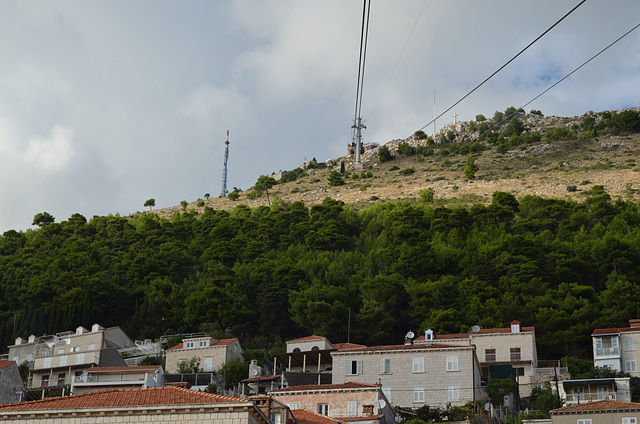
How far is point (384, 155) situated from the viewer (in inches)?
7505

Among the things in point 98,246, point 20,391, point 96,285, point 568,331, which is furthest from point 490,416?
point 98,246

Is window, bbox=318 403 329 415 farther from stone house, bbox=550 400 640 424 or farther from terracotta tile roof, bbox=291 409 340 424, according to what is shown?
stone house, bbox=550 400 640 424

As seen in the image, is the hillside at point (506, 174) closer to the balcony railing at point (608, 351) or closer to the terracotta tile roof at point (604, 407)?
the balcony railing at point (608, 351)

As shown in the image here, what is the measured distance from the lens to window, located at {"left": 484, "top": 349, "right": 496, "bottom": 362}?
6119 centimetres

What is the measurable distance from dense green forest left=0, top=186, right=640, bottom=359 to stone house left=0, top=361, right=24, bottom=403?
904 inches

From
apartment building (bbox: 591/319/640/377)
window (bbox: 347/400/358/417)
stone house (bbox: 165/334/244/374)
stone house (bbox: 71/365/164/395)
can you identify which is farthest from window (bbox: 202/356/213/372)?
apartment building (bbox: 591/319/640/377)

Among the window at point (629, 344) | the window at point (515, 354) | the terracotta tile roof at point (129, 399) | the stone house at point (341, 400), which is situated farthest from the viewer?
the window at point (515, 354)

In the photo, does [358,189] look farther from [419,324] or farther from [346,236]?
[419,324]

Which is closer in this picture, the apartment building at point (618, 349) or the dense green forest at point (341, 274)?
the apartment building at point (618, 349)

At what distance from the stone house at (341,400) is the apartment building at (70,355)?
2766 cm

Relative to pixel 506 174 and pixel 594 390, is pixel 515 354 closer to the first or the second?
pixel 594 390

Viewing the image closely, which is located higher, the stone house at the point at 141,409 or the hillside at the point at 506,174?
A: the hillside at the point at 506,174

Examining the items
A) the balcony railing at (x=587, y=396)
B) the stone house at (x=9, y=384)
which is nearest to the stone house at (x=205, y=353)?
the stone house at (x=9, y=384)

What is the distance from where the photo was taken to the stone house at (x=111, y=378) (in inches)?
2073
